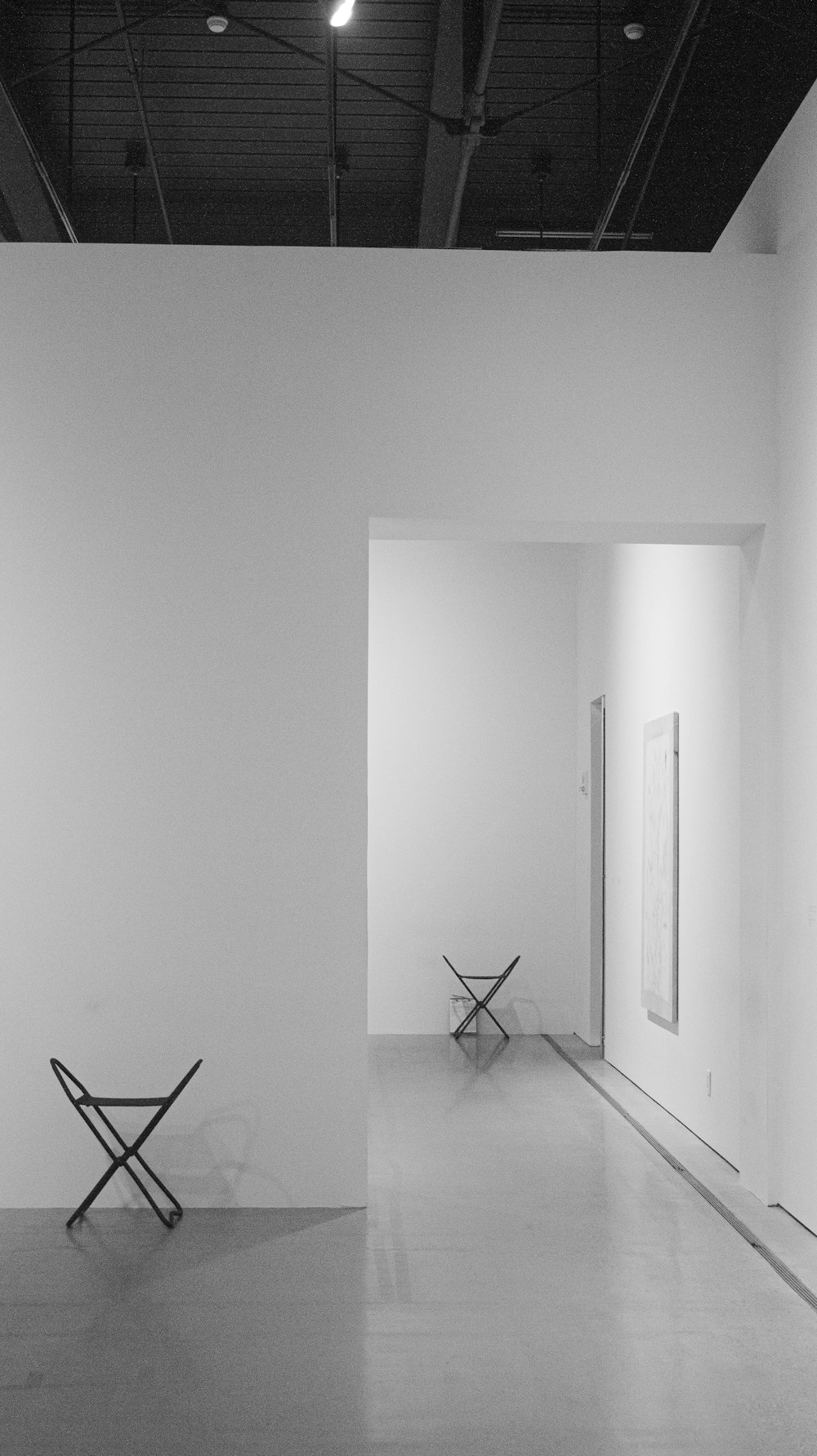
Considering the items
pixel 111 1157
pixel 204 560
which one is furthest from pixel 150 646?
pixel 111 1157

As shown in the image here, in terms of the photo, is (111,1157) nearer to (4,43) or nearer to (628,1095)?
(628,1095)

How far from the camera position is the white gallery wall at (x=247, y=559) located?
5512 millimetres

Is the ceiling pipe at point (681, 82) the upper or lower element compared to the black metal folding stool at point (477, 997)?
upper

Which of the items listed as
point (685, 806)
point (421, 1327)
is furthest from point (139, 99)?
point (421, 1327)

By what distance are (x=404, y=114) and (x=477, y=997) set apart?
20.1ft

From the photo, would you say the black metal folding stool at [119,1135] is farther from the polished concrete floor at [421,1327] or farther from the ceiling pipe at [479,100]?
the ceiling pipe at [479,100]

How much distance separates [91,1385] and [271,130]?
6.84 metres

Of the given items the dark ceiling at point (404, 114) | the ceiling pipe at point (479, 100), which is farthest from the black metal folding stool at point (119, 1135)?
the ceiling pipe at point (479, 100)

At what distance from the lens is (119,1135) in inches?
213

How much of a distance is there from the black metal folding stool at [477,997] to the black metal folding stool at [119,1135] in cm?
472

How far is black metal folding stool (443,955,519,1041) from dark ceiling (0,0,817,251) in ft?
16.8

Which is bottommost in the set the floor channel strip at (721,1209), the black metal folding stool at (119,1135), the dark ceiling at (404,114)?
the floor channel strip at (721,1209)

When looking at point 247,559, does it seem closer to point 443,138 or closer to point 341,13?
point 341,13

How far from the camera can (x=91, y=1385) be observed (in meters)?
3.68
